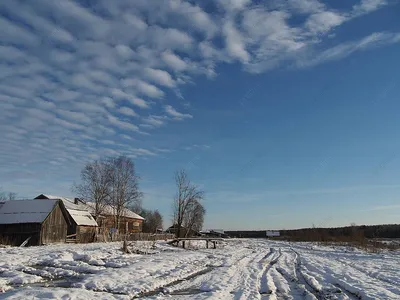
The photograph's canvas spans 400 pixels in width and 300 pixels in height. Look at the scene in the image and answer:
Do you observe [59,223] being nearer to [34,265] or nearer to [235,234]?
[34,265]

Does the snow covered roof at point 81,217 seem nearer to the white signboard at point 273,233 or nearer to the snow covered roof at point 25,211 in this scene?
the snow covered roof at point 25,211

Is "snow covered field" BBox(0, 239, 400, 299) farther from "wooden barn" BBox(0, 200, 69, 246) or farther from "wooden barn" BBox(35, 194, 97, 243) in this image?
"wooden barn" BBox(35, 194, 97, 243)

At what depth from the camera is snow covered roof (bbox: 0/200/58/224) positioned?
36438mm

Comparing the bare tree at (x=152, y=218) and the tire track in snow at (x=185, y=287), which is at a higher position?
the bare tree at (x=152, y=218)

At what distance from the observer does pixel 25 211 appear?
3734 centimetres

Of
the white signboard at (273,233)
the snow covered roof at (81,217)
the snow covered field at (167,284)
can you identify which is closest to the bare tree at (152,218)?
the white signboard at (273,233)

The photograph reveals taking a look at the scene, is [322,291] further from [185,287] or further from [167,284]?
[167,284]

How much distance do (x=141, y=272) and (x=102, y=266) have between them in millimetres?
2699

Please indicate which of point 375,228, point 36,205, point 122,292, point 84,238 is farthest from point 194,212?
point 122,292

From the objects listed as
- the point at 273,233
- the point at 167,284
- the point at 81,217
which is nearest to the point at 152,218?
the point at 273,233

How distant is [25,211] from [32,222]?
2018 millimetres

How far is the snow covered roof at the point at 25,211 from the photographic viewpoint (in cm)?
3644

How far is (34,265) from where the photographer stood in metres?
14.8

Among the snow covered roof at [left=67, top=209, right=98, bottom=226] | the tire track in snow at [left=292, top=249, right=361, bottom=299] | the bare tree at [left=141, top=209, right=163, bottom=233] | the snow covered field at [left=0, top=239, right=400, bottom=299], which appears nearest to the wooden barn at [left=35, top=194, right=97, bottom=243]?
the snow covered roof at [left=67, top=209, right=98, bottom=226]
